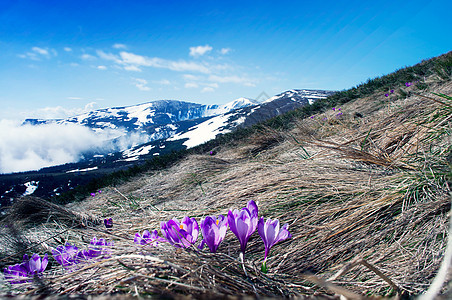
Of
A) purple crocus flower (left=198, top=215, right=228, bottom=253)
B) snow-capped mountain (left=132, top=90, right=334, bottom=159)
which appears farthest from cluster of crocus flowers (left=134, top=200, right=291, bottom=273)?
snow-capped mountain (left=132, top=90, right=334, bottom=159)

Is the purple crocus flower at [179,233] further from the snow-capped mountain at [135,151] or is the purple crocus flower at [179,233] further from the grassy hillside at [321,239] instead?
the snow-capped mountain at [135,151]

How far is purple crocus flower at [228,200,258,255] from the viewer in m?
0.83

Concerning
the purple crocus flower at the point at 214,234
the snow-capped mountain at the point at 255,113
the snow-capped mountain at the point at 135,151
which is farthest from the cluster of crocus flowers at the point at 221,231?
the snow-capped mountain at the point at 255,113

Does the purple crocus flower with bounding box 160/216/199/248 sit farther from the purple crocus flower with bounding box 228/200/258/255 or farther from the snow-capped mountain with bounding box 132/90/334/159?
the snow-capped mountain with bounding box 132/90/334/159

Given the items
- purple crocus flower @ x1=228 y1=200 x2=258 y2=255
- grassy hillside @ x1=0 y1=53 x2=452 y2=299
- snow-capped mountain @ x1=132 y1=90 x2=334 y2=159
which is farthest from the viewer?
snow-capped mountain @ x1=132 y1=90 x2=334 y2=159

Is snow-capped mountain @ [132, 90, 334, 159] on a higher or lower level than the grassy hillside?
higher

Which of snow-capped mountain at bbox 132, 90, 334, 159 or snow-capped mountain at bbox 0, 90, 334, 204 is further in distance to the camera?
snow-capped mountain at bbox 0, 90, 334, 204

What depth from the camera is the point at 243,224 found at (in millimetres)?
825

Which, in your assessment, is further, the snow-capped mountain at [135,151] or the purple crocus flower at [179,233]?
the snow-capped mountain at [135,151]

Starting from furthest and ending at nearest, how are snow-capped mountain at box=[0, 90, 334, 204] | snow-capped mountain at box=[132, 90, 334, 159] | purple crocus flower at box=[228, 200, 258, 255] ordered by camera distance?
snow-capped mountain at box=[0, 90, 334, 204] < snow-capped mountain at box=[132, 90, 334, 159] < purple crocus flower at box=[228, 200, 258, 255]

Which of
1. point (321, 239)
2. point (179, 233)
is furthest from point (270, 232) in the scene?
point (321, 239)

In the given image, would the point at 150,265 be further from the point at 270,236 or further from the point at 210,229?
the point at 270,236

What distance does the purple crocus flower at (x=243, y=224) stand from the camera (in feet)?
2.71

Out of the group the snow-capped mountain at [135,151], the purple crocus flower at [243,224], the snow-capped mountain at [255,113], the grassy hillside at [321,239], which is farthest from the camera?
the snow-capped mountain at [135,151]
